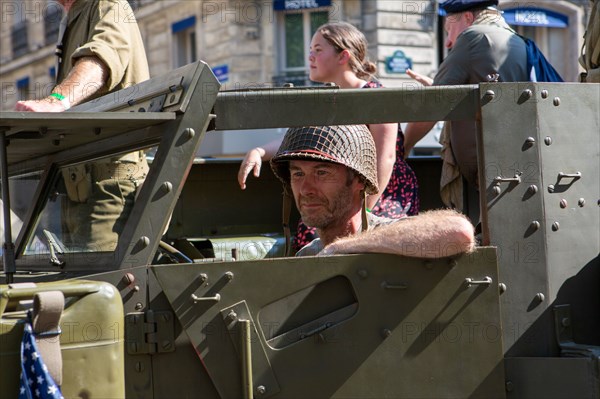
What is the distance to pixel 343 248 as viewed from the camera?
10.8 ft

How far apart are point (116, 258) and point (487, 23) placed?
244cm

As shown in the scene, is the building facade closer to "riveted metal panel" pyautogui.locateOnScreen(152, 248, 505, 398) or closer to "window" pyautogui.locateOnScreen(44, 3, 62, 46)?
"window" pyautogui.locateOnScreen(44, 3, 62, 46)

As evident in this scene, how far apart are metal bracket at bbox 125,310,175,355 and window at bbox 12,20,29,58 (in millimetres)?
28362

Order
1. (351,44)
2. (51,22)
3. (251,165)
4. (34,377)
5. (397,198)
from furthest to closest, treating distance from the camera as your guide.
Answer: (51,22)
(351,44)
(397,198)
(251,165)
(34,377)

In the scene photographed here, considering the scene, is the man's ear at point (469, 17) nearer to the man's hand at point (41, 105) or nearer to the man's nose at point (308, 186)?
the man's nose at point (308, 186)

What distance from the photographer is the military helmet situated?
12.6 ft

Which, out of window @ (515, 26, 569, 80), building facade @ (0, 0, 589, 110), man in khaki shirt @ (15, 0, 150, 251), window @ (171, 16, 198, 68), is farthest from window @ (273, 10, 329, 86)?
man in khaki shirt @ (15, 0, 150, 251)

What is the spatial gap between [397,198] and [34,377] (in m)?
2.62

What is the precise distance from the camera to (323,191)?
3.94 metres

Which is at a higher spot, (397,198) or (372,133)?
(372,133)

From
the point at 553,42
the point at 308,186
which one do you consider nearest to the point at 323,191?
the point at 308,186

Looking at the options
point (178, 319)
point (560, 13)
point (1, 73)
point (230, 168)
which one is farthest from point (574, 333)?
point (1, 73)

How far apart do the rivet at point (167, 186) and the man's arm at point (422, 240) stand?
0.58m

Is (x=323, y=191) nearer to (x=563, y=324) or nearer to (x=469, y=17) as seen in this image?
(x=563, y=324)
